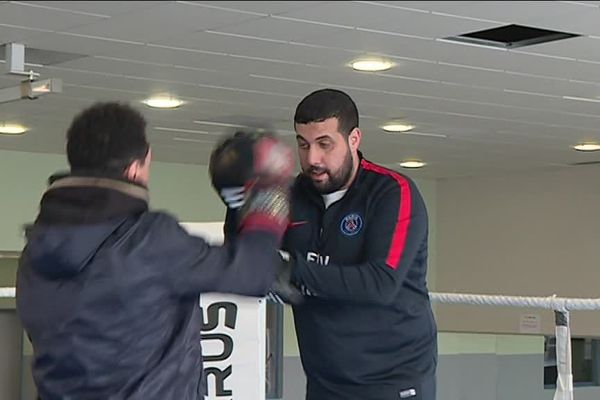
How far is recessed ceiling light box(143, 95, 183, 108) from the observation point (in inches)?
270

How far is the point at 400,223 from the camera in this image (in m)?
2.77

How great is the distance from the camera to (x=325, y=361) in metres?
2.85

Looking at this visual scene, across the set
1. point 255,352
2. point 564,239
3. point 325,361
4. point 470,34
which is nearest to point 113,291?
point 325,361

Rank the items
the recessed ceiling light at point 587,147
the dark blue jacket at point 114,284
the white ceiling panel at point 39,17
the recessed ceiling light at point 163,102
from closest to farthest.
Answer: the dark blue jacket at point 114,284 < the white ceiling panel at point 39,17 < the recessed ceiling light at point 163,102 < the recessed ceiling light at point 587,147

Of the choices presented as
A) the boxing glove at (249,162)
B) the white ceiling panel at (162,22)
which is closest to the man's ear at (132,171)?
the boxing glove at (249,162)

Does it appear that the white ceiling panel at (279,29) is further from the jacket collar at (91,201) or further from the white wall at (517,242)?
the white wall at (517,242)

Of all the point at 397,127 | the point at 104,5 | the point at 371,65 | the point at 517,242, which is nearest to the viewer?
the point at 104,5

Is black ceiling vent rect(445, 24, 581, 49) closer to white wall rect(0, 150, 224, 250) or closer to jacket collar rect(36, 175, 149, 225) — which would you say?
jacket collar rect(36, 175, 149, 225)

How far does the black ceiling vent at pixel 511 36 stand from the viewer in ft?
16.4

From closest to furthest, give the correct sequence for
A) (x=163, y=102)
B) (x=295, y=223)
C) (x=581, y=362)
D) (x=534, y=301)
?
(x=295, y=223) < (x=534, y=301) < (x=163, y=102) < (x=581, y=362)

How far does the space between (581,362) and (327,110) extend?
959 cm

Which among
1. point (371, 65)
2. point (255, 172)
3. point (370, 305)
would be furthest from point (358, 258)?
point (371, 65)

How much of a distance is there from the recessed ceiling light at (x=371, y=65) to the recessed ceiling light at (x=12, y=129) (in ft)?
9.79

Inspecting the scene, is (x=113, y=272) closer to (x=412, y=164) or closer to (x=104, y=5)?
(x=104, y=5)
